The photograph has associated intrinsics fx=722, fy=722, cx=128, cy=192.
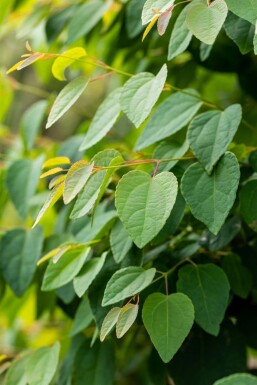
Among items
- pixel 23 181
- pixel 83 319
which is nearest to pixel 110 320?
pixel 83 319

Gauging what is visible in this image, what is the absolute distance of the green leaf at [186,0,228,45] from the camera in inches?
30.3

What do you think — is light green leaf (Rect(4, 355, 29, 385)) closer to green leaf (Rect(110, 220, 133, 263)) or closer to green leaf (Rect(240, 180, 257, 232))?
green leaf (Rect(110, 220, 133, 263))

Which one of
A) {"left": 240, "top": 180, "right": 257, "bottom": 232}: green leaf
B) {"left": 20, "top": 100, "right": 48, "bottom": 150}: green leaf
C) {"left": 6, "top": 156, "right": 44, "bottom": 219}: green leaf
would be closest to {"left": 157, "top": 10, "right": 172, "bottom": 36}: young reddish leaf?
{"left": 240, "top": 180, "right": 257, "bottom": 232}: green leaf

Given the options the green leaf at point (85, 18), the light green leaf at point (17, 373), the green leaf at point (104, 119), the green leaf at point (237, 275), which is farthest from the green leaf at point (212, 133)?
the light green leaf at point (17, 373)

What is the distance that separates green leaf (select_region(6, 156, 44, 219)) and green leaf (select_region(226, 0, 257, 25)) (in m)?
0.50

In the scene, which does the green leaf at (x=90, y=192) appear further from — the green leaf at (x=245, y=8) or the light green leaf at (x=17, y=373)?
the light green leaf at (x=17, y=373)

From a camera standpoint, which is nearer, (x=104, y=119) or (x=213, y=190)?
(x=213, y=190)

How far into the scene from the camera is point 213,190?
2.72 ft

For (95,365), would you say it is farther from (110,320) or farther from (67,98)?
(67,98)

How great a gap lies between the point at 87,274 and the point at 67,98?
0.77ft

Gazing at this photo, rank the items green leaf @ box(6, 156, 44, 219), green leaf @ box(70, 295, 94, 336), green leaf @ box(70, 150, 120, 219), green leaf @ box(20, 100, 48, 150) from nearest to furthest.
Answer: green leaf @ box(70, 150, 120, 219) → green leaf @ box(70, 295, 94, 336) → green leaf @ box(6, 156, 44, 219) → green leaf @ box(20, 100, 48, 150)

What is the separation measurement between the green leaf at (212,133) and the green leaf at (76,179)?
0.45 ft

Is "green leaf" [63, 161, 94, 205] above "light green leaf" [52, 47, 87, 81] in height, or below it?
below

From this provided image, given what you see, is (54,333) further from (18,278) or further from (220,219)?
(220,219)
